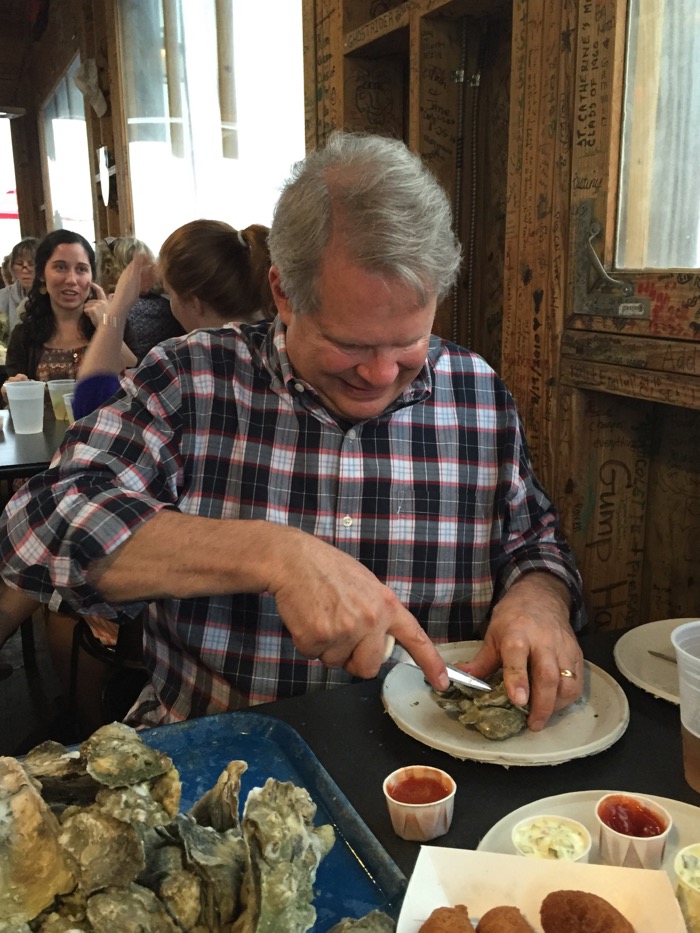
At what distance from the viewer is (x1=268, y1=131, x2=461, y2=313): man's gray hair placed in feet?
3.69

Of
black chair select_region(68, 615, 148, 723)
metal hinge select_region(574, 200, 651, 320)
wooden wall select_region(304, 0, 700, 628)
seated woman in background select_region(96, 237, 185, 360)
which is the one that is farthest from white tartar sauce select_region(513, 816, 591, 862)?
seated woman in background select_region(96, 237, 185, 360)

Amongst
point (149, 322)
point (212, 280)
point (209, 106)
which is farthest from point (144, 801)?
point (209, 106)

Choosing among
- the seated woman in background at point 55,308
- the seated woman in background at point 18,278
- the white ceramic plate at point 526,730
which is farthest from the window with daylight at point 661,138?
the seated woman in background at point 18,278

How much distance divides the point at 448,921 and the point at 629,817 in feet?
0.88

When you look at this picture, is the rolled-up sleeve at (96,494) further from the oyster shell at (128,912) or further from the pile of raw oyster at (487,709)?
the oyster shell at (128,912)

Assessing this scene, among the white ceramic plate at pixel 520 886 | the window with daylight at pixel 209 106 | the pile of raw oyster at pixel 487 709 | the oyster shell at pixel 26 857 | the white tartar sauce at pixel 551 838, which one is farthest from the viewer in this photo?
the window with daylight at pixel 209 106

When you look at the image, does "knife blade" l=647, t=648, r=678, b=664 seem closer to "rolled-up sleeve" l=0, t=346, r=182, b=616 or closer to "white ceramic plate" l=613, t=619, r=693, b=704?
"white ceramic plate" l=613, t=619, r=693, b=704

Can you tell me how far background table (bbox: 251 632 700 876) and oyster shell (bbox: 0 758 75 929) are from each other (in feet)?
1.17

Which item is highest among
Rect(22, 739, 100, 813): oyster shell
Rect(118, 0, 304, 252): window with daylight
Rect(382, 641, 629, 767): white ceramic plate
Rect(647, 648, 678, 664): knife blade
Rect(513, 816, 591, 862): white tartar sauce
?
Rect(118, 0, 304, 252): window with daylight

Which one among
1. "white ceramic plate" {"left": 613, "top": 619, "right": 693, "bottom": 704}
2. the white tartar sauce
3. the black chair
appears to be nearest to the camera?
the white tartar sauce

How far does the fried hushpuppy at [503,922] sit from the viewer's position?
62 cm

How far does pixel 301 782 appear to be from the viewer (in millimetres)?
888

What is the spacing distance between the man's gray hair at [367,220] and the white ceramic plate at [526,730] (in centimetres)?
56

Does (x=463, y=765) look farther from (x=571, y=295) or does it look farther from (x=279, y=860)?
(x=571, y=295)
